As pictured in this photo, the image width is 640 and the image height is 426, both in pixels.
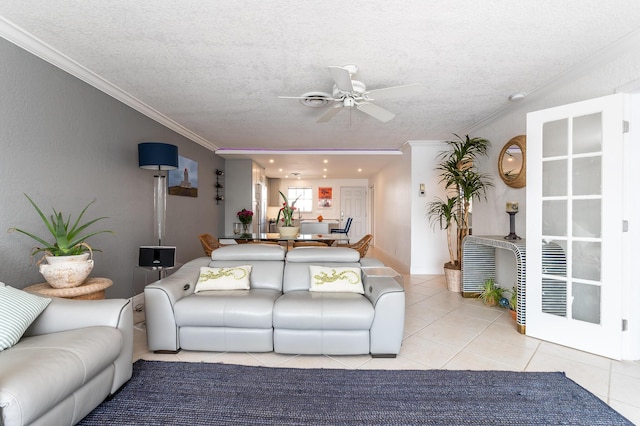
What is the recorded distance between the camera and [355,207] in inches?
434

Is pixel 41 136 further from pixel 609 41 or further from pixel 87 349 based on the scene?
pixel 609 41

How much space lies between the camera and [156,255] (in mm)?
3076

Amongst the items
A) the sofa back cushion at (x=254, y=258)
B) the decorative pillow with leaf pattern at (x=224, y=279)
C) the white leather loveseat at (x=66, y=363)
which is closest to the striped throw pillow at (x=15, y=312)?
the white leather loveseat at (x=66, y=363)

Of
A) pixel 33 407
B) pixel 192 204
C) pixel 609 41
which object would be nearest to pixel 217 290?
pixel 33 407

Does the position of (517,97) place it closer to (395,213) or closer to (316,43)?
(316,43)

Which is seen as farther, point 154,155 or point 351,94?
point 154,155

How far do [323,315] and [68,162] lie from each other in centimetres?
270

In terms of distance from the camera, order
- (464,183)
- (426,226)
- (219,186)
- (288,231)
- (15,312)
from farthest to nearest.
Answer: (219,186) → (426,226) → (288,231) → (464,183) → (15,312)

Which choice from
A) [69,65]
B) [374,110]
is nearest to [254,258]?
[374,110]

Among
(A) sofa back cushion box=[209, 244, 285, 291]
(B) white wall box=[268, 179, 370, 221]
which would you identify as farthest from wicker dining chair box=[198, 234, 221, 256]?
(B) white wall box=[268, 179, 370, 221]

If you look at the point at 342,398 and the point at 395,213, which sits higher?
the point at 395,213

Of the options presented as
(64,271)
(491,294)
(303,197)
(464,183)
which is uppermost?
(303,197)

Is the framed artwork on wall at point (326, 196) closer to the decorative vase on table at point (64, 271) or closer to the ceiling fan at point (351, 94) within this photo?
the ceiling fan at point (351, 94)

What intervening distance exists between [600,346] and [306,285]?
255 centimetres
